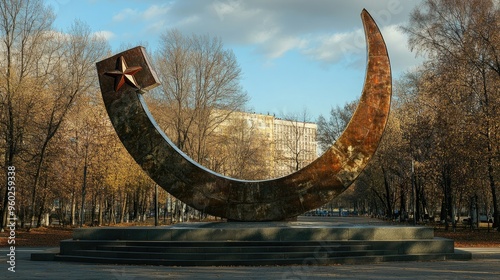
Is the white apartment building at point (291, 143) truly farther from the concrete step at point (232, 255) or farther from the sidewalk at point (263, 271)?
the sidewalk at point (263, 271)

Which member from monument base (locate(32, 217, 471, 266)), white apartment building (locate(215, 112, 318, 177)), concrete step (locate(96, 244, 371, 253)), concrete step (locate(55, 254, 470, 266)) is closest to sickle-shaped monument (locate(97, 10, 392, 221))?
monument base (locate(32, 217, 471, 266))

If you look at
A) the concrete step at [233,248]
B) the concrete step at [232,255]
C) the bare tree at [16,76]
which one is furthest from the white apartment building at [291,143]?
the concrete step at [232,255]

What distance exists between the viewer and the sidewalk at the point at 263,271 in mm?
10906

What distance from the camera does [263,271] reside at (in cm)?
1183

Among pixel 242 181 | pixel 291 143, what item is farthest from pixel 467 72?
pixel 291 143

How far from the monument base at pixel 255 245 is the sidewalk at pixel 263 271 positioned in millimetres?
508

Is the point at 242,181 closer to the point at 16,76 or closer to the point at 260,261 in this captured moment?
the point at 260,261

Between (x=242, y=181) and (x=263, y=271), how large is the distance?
11.7 ft

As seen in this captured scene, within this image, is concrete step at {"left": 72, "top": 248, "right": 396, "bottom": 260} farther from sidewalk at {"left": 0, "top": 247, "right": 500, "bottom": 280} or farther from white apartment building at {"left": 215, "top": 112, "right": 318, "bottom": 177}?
white apartment building at {"left": 215, "top": 112, "right": 318, "bottom": 177}

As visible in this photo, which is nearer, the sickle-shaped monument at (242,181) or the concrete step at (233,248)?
the concrete step at (233,248)

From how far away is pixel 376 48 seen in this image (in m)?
14.9

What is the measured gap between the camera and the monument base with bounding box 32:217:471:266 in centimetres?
1320

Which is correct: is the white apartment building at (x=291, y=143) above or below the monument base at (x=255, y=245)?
above

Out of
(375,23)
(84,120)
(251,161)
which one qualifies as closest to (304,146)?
(251,161)
